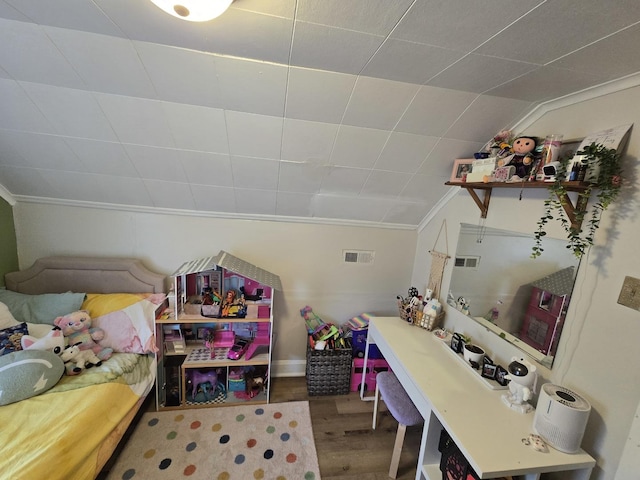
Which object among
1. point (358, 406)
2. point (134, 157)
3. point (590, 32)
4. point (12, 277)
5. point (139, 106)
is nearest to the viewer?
point (590, 32)

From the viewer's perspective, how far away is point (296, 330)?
101 inches

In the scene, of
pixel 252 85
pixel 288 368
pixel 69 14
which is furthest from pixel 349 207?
pixel 69 14

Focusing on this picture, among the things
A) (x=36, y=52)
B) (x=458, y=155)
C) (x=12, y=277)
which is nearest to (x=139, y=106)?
(x=36, y=52)

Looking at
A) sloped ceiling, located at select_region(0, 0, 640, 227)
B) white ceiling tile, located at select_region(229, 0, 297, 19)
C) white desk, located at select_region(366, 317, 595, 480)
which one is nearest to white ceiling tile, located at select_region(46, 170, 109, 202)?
sloped ceiling, located at select_region(0, 0, 640, 227)

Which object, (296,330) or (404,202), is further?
(296,330)

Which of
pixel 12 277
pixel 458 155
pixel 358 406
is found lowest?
pixel 358 406

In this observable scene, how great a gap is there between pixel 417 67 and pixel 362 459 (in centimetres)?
228

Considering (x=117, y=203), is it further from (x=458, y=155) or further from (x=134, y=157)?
(x=458, y=155)

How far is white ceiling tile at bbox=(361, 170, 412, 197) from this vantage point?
77.5 inches

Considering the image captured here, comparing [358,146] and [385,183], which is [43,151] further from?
[385,183]

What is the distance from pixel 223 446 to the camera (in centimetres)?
182

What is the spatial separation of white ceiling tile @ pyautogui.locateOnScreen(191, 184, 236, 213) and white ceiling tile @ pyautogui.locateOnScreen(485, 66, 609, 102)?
177 cm

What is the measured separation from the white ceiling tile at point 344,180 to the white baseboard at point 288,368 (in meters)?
1.62

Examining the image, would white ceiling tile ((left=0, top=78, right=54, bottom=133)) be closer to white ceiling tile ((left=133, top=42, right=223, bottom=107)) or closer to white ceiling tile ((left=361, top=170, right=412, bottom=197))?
white ceiling tile ((left=133, top=42, right=223, bottom=107))
